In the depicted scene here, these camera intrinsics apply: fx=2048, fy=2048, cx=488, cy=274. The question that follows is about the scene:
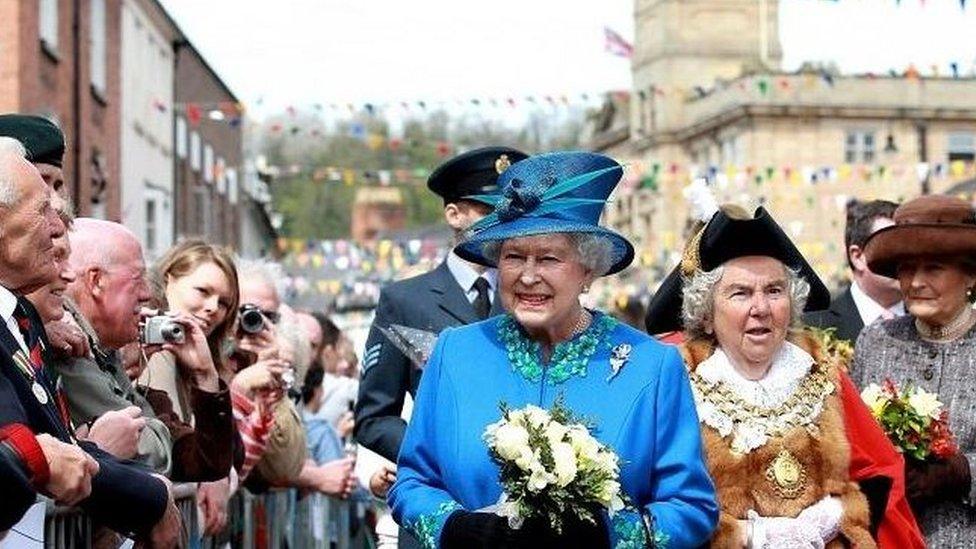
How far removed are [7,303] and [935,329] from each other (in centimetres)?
379

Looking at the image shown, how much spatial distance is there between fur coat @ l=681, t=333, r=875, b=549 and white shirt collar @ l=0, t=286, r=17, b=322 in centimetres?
221

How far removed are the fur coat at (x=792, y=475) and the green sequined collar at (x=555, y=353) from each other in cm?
89

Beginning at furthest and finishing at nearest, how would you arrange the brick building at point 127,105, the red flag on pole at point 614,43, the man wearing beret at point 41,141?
the red flag on pole at point 614,43 < the brick building at point 127,105 < the man wearing beret at point 41,141

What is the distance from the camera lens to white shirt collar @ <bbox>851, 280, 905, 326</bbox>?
9.06 metres

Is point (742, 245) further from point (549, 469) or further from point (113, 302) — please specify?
point (113, 302)

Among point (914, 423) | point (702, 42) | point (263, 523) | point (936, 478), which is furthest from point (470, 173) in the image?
point (702, 42)

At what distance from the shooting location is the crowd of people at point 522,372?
5.25 metres

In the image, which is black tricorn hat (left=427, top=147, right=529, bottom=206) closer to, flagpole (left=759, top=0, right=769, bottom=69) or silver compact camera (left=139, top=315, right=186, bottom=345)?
silver compact camera (left=139, top=315, right=186, bottom=345)

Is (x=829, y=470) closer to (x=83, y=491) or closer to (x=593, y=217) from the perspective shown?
(x=593, y=217)

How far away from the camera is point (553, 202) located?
217 inches

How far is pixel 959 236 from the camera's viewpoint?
24.7 feet

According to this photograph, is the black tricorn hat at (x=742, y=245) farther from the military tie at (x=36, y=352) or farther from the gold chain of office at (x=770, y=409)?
the military tie at (x=36, y=352)

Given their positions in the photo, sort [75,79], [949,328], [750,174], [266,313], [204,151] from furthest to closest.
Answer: [750,174], [204,151], [75,79], [266,313], [949,328]

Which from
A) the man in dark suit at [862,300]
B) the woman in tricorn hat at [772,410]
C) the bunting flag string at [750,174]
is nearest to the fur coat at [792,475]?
the woman in tricorn hat at [772,410]
